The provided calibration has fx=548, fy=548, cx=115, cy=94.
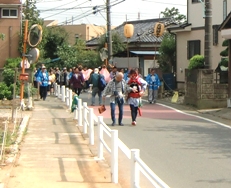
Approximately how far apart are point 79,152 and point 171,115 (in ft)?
31.0

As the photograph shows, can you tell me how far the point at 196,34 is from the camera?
109ft

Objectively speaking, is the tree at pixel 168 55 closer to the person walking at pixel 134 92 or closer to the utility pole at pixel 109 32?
the utility pole at pixel 109 32

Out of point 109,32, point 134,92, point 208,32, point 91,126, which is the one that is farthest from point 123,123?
point 109,32

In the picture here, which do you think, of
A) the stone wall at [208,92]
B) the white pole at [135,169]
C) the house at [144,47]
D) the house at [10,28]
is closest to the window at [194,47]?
the stone wall at [208,92]

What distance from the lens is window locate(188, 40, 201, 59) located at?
33250mm

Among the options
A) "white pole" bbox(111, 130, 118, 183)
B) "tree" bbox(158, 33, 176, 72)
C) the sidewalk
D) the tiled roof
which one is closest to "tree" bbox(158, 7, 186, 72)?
"tree" bbox(158, 33, 176, 72)

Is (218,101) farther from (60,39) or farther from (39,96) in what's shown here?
(60,39)

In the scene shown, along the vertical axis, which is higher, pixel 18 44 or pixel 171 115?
pixel 18 44

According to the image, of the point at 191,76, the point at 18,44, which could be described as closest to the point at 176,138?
the point at 191,76

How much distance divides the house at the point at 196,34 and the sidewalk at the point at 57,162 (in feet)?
53.8

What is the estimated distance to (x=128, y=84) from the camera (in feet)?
56.4

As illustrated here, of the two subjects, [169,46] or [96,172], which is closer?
[96,172]

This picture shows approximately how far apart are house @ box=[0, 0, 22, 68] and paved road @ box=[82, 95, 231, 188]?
1355 cm

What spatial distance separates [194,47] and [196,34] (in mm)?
849
